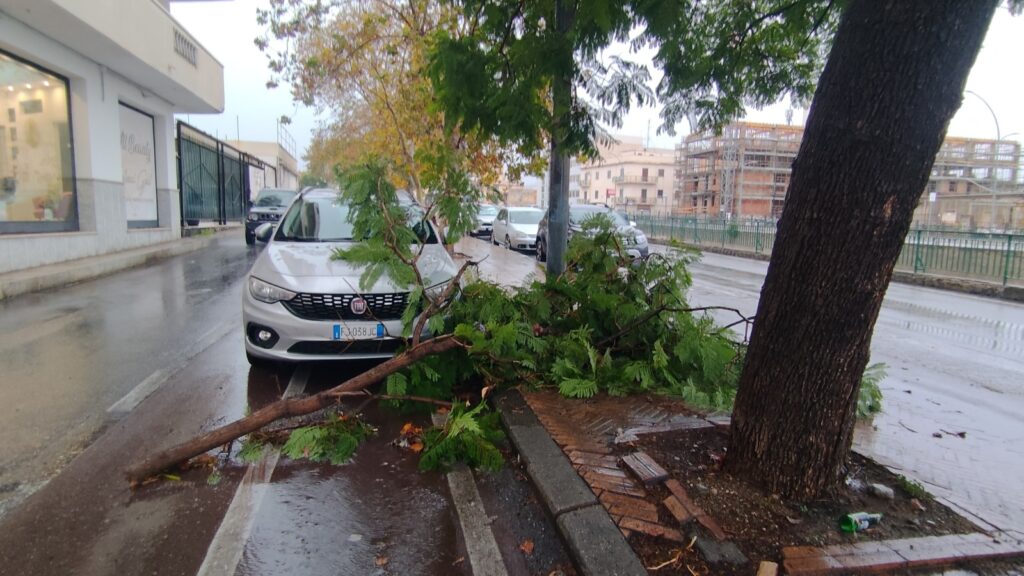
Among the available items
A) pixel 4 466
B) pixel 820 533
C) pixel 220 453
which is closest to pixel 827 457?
pixel 820 533

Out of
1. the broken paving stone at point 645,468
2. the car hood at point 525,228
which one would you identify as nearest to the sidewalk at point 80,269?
the broken paving stone at point 645,468

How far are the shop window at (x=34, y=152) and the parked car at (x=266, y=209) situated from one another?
239 inches

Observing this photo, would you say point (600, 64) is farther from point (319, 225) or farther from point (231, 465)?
point (231, 465)

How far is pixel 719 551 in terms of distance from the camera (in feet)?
8.35

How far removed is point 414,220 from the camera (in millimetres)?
5527

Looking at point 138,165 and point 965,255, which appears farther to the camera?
point 138,165

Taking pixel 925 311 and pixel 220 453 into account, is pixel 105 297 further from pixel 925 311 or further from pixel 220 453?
pixel 925 311

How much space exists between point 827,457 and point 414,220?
398cm

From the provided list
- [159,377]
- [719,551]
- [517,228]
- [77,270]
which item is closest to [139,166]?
[77,270]

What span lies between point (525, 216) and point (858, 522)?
778 inches

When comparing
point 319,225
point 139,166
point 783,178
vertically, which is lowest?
point 319,225

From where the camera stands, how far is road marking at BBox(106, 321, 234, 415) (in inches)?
180

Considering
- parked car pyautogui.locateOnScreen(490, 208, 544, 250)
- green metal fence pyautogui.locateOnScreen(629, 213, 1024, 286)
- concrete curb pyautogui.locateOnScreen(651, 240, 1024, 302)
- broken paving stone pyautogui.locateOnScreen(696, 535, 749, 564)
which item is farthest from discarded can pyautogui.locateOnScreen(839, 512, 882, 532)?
parked car pyautogui.locateOnScreen(490, 208, 544, 250)

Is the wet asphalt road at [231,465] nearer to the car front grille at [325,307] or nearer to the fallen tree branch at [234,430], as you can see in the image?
the fallen tree branch at [234,430]
